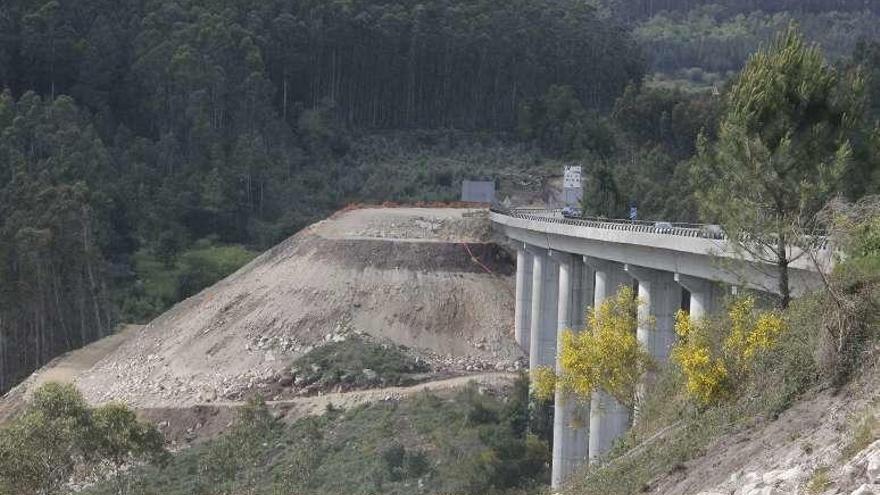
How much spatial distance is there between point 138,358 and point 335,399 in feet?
46.7

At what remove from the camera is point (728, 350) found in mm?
→ 31328

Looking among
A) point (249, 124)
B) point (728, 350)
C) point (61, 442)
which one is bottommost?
point (61, 442)

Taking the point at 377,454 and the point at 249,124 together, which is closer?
the point at 377,454

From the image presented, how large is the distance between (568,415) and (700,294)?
40.8 ft

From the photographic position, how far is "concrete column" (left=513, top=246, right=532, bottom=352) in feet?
226

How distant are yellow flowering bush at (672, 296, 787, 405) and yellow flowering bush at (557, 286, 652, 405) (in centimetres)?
649

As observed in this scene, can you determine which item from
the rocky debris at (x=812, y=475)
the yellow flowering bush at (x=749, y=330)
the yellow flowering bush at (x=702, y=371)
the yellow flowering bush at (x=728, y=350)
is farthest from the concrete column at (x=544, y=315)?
the rocky debris at (x=812, y=475)

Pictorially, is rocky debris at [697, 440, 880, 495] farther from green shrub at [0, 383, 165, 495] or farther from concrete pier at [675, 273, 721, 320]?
green shrub at [0, 383, 165, 495]

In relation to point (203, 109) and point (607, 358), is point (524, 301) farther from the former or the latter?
point (203, 109)

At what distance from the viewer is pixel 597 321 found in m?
40.4

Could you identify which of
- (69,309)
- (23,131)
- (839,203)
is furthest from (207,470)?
(23,131)

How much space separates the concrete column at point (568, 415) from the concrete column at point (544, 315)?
14.7 feet

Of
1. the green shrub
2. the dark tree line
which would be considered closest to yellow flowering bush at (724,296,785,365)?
the green shrub

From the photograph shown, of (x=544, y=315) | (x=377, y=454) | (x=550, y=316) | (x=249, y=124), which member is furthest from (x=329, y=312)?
(x=249, y=124)
